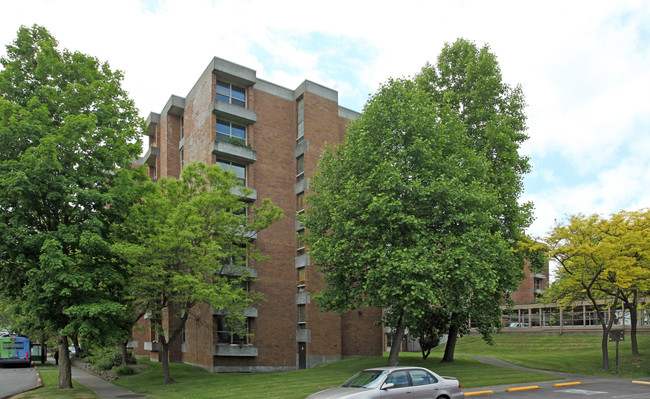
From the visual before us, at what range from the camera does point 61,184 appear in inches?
789

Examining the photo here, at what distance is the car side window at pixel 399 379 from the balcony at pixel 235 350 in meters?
19.2

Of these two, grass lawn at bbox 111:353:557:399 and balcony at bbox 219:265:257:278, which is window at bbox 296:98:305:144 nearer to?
balcony at bbox 219:265:257:278

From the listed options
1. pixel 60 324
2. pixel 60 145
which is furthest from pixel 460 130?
pixel 60 324

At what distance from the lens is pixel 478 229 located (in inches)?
790

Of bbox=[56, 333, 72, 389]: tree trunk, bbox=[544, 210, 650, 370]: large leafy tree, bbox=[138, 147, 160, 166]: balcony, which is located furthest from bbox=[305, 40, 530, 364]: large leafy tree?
bbox=[138, 147, 160, 166]: balcony

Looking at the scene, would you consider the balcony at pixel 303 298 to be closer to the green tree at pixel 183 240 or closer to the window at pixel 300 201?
the window at pixel 300 201

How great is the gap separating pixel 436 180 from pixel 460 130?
5395mm

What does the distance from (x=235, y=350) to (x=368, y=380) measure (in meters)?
19.2

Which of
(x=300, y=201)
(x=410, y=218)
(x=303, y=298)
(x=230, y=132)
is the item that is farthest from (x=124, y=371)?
(x=410, y=218)

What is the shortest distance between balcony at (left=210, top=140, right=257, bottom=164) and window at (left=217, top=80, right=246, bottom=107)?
11.9 feet

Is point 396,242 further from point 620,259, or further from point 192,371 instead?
point 192,371

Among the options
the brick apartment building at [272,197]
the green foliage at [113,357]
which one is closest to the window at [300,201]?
the brick apartment building at [272,197]

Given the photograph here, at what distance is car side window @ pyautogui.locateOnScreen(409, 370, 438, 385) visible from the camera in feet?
42.7

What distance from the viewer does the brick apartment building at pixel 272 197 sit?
3169cm
